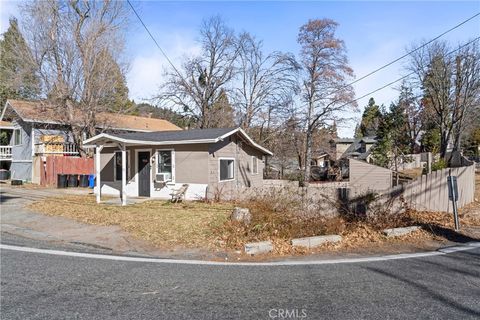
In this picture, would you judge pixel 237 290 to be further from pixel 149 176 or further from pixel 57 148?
pixel 57 148

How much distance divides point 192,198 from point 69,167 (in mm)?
12106

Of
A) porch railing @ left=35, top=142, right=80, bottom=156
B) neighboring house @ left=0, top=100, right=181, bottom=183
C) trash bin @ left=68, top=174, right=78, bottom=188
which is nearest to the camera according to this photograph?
trash bin @ left=68, top=174, right=78, bottom=188

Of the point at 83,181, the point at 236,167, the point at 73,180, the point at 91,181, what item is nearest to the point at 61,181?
the point at 73,180

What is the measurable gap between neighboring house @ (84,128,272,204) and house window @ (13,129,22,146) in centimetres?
1360

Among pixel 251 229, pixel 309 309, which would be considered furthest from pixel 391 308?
pixel 251 229

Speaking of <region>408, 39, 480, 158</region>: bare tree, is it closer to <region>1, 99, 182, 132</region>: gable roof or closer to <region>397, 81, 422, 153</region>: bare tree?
<region>397, 81, 422, 153</region>: bare tree

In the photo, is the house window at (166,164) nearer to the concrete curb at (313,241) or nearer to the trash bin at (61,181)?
the trash bin at (61,181)

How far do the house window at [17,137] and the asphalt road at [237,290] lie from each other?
2538 centimetres

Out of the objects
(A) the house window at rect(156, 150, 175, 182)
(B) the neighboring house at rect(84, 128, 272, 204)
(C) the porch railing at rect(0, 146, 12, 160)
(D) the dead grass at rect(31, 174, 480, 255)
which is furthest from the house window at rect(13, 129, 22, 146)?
(D) the dead grass at rect(31, 174, 480, 255)

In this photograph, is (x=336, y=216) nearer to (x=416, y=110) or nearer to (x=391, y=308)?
(x=391, y=308)

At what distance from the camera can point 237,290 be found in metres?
4.36

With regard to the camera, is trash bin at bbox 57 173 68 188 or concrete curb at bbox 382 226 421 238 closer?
concrete curb at bbox 382 226 421 238
